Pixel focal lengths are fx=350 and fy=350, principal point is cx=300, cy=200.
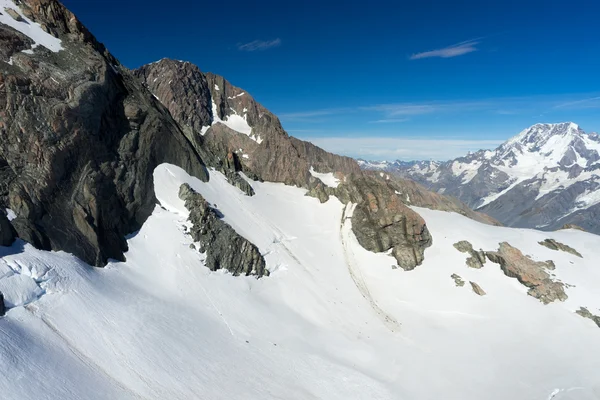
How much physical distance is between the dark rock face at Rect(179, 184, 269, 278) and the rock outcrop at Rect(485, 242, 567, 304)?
109ft

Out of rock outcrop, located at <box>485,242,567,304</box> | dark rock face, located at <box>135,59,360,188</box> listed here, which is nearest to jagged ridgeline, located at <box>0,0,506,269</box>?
rock outcrop, located at <box>485,242,567,304</box>

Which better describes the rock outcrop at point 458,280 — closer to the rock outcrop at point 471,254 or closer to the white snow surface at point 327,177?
the rock outcrop at point 471,254

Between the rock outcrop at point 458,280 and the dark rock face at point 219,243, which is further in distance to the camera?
the rock outcrop at point 458,280

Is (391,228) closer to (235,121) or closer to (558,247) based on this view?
(558,247)

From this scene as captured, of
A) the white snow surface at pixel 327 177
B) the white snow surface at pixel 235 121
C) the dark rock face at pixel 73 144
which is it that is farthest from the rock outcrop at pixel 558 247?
the white snow surface at pixel 235 121

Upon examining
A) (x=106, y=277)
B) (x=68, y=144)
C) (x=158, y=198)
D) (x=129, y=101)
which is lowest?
(x=106, y=277)

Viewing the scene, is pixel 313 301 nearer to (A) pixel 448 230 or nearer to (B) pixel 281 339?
(B) pixel 281 339

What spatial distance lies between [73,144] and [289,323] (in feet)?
81.5

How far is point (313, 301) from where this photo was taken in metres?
37.8

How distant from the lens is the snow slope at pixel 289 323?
20.2 meters

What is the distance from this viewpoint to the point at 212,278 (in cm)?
3375

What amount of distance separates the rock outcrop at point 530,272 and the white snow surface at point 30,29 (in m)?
57.9

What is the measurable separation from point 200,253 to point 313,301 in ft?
42.7

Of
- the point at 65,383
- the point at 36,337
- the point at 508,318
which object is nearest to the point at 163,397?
the point at 65,383
